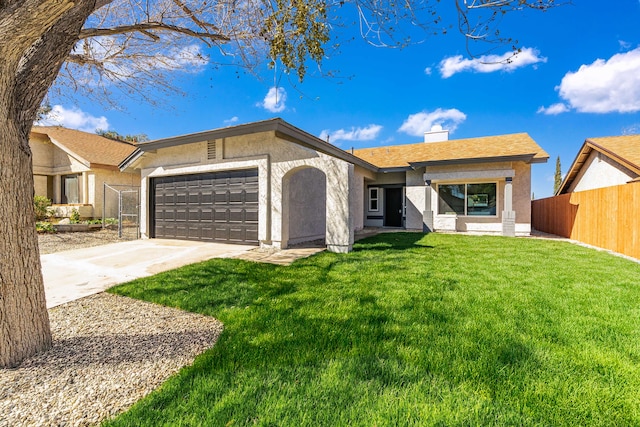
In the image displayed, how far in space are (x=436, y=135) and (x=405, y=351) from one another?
63.6ft

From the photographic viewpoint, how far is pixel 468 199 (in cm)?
1413

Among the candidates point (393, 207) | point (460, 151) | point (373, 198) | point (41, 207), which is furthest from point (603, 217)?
point (41, 207)

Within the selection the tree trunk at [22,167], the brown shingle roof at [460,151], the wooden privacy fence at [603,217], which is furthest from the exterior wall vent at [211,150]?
the wooden privacy fence at [603,217]

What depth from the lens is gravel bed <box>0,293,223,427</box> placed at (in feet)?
6.72

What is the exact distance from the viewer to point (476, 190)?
14.0 m

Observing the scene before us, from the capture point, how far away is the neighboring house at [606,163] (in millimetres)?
10719

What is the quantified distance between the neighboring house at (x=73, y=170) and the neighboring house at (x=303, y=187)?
5.68 metres

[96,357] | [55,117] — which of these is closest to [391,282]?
[96,357]

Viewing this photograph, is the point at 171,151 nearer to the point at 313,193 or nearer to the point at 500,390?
the point at 313,193

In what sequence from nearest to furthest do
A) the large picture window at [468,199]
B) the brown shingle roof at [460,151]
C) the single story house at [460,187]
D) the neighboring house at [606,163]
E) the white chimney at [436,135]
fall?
the neighboring house at [606,163] < the single story house at [460,187] < the brown shingle roof at [460,151] < the large picture window at [468,199] < the white chimney at [436,135]

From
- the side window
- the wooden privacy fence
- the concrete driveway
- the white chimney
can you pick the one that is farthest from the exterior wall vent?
the white chimney

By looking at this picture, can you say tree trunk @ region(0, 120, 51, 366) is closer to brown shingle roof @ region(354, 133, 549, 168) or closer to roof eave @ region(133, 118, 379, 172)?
roof eave @ region(133, 118, 379, 172)

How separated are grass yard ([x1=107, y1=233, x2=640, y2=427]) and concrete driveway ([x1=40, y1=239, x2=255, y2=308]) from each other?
950mm

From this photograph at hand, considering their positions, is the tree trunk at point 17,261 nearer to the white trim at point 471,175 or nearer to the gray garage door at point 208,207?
the gray garage door at point 208,207
